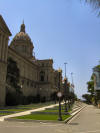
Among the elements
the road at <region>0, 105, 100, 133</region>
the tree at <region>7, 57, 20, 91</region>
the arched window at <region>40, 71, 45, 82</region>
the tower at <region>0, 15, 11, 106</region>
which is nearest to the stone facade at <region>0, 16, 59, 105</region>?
the arched window at <region>40, 71, 45, 82</region>

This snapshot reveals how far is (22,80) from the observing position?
222 feet

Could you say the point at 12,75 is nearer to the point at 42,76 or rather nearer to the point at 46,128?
the point at 46,128

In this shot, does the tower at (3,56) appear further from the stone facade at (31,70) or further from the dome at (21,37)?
the dome at (21,37)

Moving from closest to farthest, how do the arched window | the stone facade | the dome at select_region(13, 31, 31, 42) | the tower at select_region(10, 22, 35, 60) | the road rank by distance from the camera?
the road < the stone facade < the tower at select_region(10, 22, 35, 60) < the dome at select_region(13, 31, 31, 42) < the arched window

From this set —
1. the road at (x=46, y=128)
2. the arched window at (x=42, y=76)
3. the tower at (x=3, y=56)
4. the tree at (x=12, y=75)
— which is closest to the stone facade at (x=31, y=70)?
the arched window at (x=42, y=76)

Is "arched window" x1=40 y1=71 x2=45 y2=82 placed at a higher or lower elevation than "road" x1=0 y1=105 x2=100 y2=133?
higher

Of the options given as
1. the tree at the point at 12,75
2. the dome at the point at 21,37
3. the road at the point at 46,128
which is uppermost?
the dome at the point at 21,37

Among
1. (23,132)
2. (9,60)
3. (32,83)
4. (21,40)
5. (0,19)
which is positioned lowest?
(23,132)

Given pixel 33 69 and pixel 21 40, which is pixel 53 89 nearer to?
pixel 33 69

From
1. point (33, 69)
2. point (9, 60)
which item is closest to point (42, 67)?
point (33, 69)

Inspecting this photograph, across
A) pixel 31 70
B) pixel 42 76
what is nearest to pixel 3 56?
pixel 31 70

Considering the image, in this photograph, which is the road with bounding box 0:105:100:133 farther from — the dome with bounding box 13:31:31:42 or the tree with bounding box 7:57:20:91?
the dome with bounding box 13:31:31:42

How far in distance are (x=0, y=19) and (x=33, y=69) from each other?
45.2 metres

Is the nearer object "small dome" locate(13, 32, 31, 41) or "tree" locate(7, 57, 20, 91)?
"tree" locate(7, 57, 20, 91)
